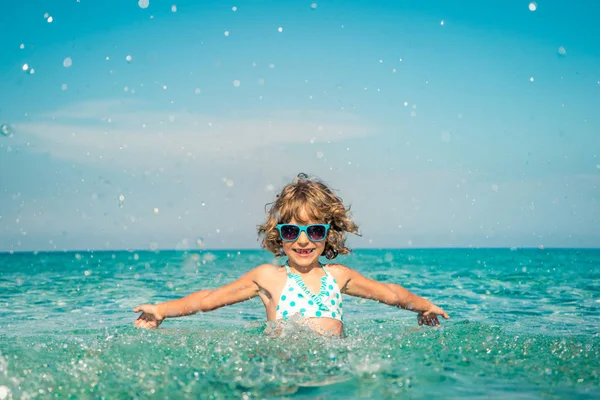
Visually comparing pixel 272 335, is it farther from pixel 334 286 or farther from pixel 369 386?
pixel 369 386

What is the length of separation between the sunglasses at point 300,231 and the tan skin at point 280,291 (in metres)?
0.05

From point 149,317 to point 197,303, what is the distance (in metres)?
0.44

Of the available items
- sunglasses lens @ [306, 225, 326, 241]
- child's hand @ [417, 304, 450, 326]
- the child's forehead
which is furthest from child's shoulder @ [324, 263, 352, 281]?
child's hand @ [417, 304, 450, 326]

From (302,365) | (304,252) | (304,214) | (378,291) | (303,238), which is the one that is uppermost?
(304,214)

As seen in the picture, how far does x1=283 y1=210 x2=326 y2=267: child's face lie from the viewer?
5180 millimetres

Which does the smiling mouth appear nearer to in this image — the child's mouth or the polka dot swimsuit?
the child's mouth

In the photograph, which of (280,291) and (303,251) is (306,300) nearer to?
(280,291)

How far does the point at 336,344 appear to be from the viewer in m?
4.73

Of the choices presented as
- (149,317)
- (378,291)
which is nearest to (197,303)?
(149,317)

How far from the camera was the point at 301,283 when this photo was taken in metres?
5.24

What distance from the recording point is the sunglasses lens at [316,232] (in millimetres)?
5164

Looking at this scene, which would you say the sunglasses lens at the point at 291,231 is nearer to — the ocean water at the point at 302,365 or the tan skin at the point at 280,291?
the tan skin at the point at 280,291

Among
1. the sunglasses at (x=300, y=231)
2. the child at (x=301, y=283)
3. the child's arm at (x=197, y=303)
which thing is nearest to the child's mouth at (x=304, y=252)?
the child at (x=301, y=283)

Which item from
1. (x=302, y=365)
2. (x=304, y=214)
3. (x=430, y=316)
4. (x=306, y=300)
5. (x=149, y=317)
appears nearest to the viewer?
(x=302, y=365)
